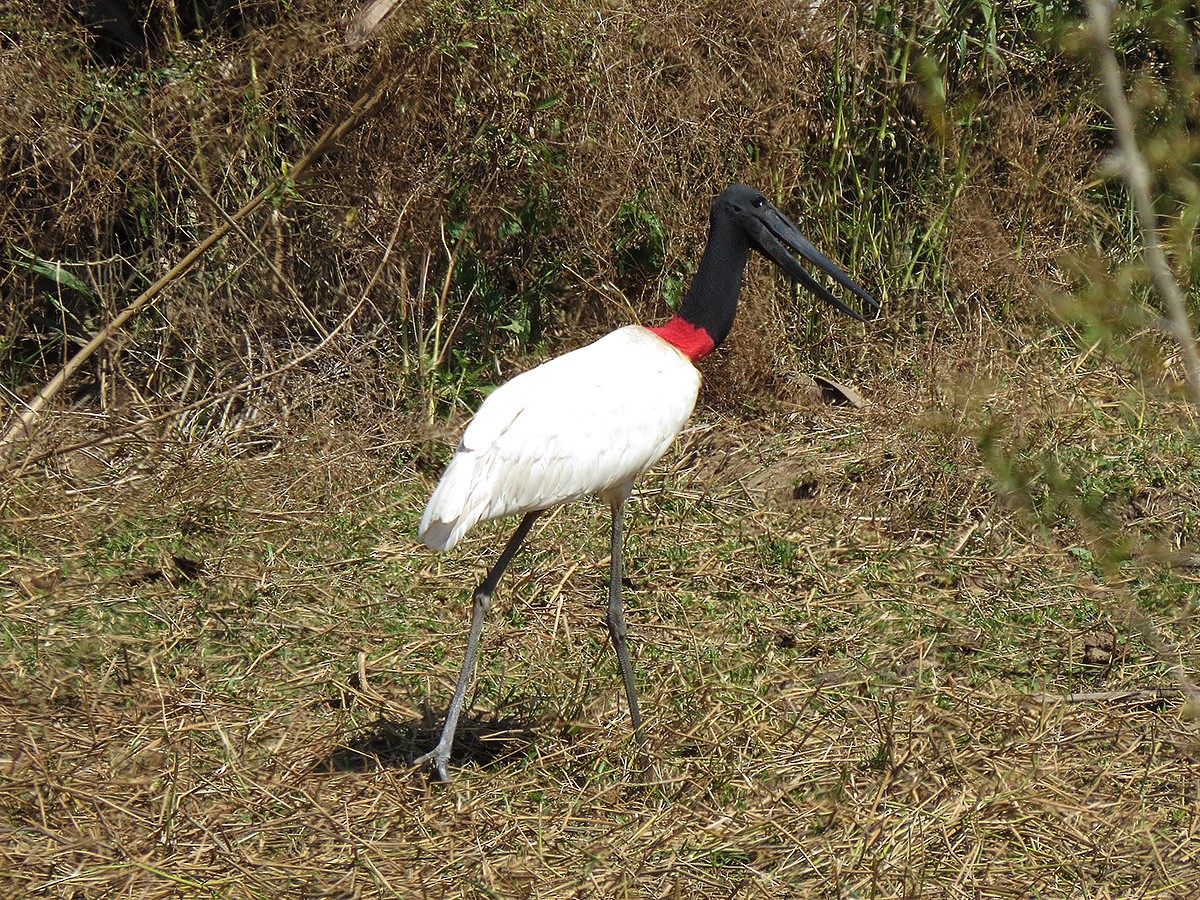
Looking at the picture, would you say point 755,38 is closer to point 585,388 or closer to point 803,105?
point 803,105

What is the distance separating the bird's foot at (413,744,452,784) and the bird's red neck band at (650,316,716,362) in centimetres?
135

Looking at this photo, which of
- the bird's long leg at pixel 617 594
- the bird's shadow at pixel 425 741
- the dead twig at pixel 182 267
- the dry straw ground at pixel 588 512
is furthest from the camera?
the dead twig at pixel 182 267

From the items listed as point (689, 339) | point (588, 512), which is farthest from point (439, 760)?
point (588, 512)

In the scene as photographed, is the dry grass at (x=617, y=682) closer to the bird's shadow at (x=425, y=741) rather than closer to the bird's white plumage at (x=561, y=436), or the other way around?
the bird's shadow at (x=425, y=741)

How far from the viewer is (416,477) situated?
573 cm

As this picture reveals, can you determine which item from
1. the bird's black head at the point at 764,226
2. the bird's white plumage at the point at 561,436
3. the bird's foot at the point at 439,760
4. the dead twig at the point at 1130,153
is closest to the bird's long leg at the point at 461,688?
the bird's foot at the point at 439,760

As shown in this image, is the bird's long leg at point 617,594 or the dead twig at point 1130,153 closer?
the dead twig at point 1130,153

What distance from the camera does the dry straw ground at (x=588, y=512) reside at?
3.37 meters

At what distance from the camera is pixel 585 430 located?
372 centimetres

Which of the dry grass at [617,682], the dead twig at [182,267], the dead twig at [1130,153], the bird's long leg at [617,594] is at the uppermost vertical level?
the dead twig at [1130,153]

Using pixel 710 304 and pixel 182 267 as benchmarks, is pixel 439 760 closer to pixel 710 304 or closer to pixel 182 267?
pixel 710 304

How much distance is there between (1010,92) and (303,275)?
342 cm

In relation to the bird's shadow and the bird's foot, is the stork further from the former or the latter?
the bird's shadow

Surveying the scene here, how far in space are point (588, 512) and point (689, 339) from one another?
1408 mm
